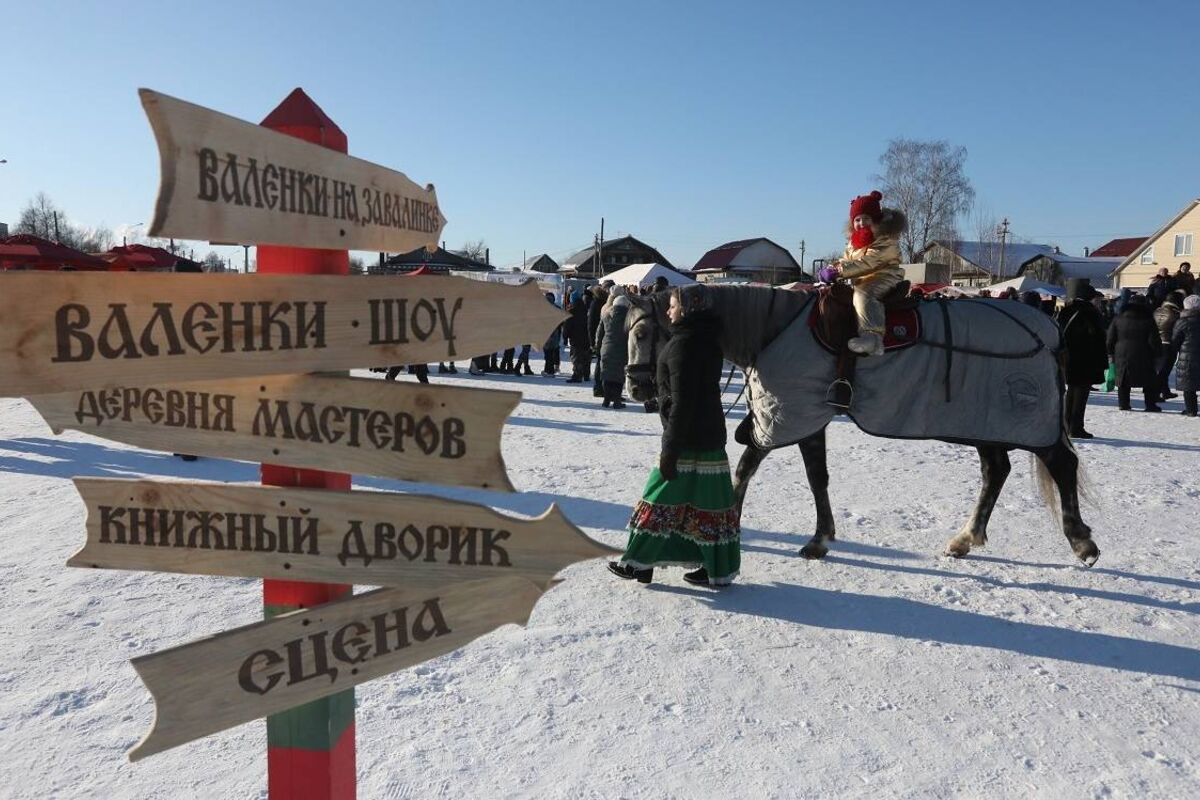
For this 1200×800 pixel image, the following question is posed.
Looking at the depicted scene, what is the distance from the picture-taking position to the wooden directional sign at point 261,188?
134cm

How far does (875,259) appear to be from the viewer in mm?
4762

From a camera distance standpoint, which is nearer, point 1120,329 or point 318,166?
point 318,166

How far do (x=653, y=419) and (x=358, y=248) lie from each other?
30.3 ft

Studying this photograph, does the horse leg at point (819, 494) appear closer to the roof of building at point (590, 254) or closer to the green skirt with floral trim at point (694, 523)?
the green skirt with floral trim at point (694, 523)

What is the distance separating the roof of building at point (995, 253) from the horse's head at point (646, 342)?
5594 cm

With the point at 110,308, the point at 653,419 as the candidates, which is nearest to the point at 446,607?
the point at 110,308

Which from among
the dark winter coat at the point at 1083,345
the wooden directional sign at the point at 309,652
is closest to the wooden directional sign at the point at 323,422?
the wooden directional sign at the point at 309,652

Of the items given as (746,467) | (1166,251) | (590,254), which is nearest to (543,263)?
(590,254)

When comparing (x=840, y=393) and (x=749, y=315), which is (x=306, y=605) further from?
(x=840, y=393)

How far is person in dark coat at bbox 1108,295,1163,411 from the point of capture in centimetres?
1176

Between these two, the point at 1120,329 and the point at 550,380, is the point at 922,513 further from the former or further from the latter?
the point at 550,380

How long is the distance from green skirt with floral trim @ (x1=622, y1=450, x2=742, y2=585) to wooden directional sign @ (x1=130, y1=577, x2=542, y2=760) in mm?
2768

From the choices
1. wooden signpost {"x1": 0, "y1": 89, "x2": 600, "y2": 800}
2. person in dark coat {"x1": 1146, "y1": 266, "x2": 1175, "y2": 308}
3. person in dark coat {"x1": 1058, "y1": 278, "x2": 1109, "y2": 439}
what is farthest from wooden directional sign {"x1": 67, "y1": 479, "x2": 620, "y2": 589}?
person in dark coat {"x1": 1146, "y1": 266, "x2": 1175, "y2": 308}

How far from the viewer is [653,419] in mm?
10883
